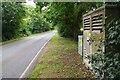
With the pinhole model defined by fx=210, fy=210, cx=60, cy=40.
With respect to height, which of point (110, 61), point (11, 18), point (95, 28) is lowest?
point (110, 61)

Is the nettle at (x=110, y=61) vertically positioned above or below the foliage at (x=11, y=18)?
below

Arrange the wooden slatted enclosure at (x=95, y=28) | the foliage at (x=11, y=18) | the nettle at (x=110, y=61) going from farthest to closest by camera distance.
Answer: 1. the foliage at (x=11, y=18)
2. the wooden slatted enclosure at (x=95, y=28)
3. the nettle at (x=110, y=61)

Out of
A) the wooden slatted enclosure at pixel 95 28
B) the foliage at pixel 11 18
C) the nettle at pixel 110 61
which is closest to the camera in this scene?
the nettle at pixel 110 61

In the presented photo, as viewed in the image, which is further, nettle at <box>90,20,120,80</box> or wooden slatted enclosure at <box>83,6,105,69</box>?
wooden slatted enclosure at <box>83,6,105,69</box>

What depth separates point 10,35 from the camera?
32156mm

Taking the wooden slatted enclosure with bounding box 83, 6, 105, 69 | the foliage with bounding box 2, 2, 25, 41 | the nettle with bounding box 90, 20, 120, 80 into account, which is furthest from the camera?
the foliage with bounding box 2, 2, 25, 41

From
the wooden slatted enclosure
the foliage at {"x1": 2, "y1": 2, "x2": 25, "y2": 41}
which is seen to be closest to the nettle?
the wooden slatted enclosure

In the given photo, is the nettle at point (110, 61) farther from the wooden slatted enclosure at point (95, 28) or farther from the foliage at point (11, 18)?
the foliage at point (11, 18)

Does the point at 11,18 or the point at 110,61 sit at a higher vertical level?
the point at 11,18

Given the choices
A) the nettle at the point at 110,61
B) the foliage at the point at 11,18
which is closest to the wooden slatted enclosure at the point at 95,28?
the nettle at the point at 110,61

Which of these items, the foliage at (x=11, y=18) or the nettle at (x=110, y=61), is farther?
the foliage at (x=11, y=18)

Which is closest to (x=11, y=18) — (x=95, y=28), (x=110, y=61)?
(x=95, y=28)

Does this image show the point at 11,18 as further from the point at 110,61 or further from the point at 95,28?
the point at 110,61

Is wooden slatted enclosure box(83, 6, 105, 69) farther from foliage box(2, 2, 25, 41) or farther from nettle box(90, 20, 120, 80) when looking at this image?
foliage box(2, 2, 25, 41)
